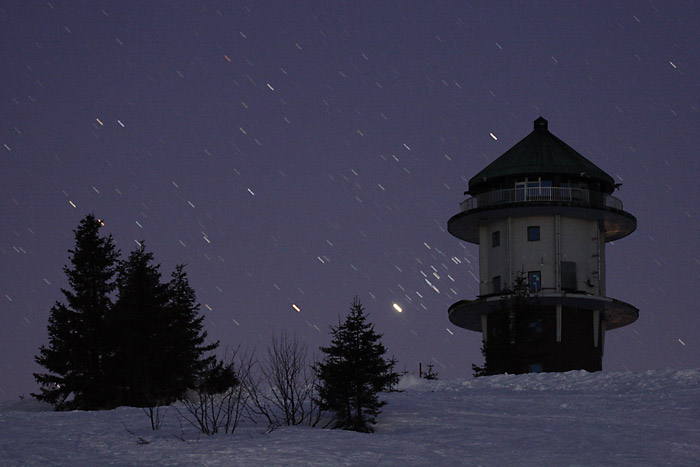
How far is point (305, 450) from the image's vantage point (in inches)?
735

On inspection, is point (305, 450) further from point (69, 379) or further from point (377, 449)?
point (69, 379)

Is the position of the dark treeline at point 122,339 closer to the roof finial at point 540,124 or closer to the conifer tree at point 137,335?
the conifer tree at point 137,335

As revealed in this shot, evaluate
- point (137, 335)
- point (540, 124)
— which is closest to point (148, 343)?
point (137, 335)

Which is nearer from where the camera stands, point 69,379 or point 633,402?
point 633,402

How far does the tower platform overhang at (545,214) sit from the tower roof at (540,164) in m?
1.88

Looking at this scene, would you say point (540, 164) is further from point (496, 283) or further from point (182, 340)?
point (182, 340)

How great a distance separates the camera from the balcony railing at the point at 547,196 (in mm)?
52719

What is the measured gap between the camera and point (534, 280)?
171 ft

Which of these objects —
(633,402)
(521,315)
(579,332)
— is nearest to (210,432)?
(633,402)

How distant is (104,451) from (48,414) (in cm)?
746

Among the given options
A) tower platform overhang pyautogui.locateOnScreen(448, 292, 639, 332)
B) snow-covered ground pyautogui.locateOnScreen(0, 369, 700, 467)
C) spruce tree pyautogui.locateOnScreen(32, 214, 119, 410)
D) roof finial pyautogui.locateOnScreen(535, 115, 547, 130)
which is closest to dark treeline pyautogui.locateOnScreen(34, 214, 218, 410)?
spruce tree pyautogui.locateOnScreen(32, 214, 119, 410)

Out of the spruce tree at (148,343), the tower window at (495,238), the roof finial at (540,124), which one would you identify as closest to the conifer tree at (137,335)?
the spruce tree at (148,343)

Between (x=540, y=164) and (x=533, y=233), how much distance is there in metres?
3.81

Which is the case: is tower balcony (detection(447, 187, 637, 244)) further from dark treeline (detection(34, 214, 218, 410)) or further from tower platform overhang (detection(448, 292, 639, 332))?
dark treeline (detection(34, 214, 218, 410))
